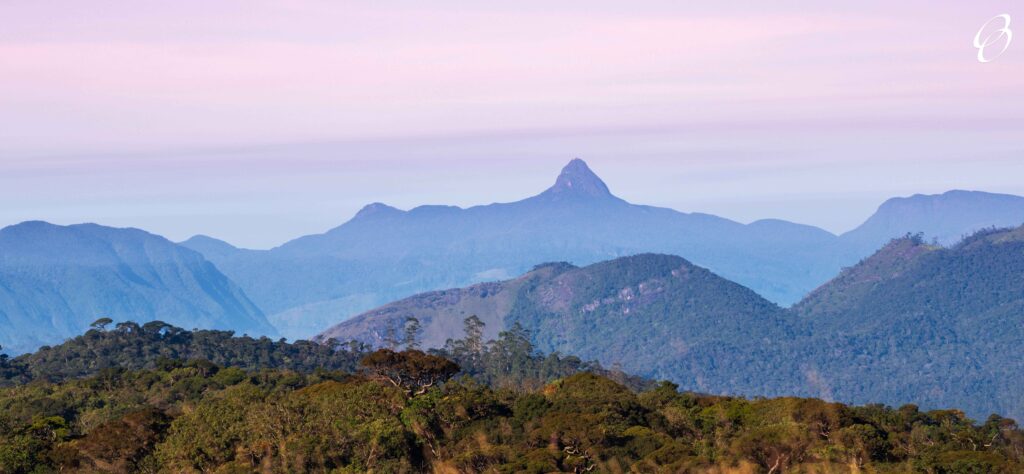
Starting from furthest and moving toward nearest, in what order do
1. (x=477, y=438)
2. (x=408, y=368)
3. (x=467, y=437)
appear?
(x=408, y=368) → (x=467, y=437) → (x=477, y=438)

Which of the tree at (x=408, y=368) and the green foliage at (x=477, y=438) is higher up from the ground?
the tree at (x=408, y=368)

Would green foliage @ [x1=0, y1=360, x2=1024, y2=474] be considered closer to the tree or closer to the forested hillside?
the forested hillside

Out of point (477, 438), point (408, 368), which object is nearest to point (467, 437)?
point (477, 438)

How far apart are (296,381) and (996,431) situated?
5942cm

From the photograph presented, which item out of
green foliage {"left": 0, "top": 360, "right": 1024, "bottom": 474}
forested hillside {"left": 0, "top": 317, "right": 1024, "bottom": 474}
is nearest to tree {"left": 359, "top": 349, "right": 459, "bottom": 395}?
forested hillside {"left": 0, "top": 317, "right": 1024, "bottom": 474}

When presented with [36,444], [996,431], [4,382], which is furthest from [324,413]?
[4,382]

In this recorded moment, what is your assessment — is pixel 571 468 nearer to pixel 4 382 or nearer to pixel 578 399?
pixel 578 399

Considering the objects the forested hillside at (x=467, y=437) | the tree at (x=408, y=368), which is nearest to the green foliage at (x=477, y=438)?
the forested hillside at (x=467, y=437)

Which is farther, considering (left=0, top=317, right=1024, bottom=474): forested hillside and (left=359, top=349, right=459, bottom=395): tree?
(left=359, top=349, right=459, bottom=395): tree

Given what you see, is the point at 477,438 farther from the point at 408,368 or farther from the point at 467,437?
the point at 408,368

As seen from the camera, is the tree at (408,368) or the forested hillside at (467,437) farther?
the tree at (408,368)

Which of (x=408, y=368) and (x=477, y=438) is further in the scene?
(x=408, y=368)

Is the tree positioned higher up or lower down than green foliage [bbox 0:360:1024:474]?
higher up

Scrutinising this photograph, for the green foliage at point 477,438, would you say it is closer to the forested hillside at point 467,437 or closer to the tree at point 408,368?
the forested hillside at point 467,437
